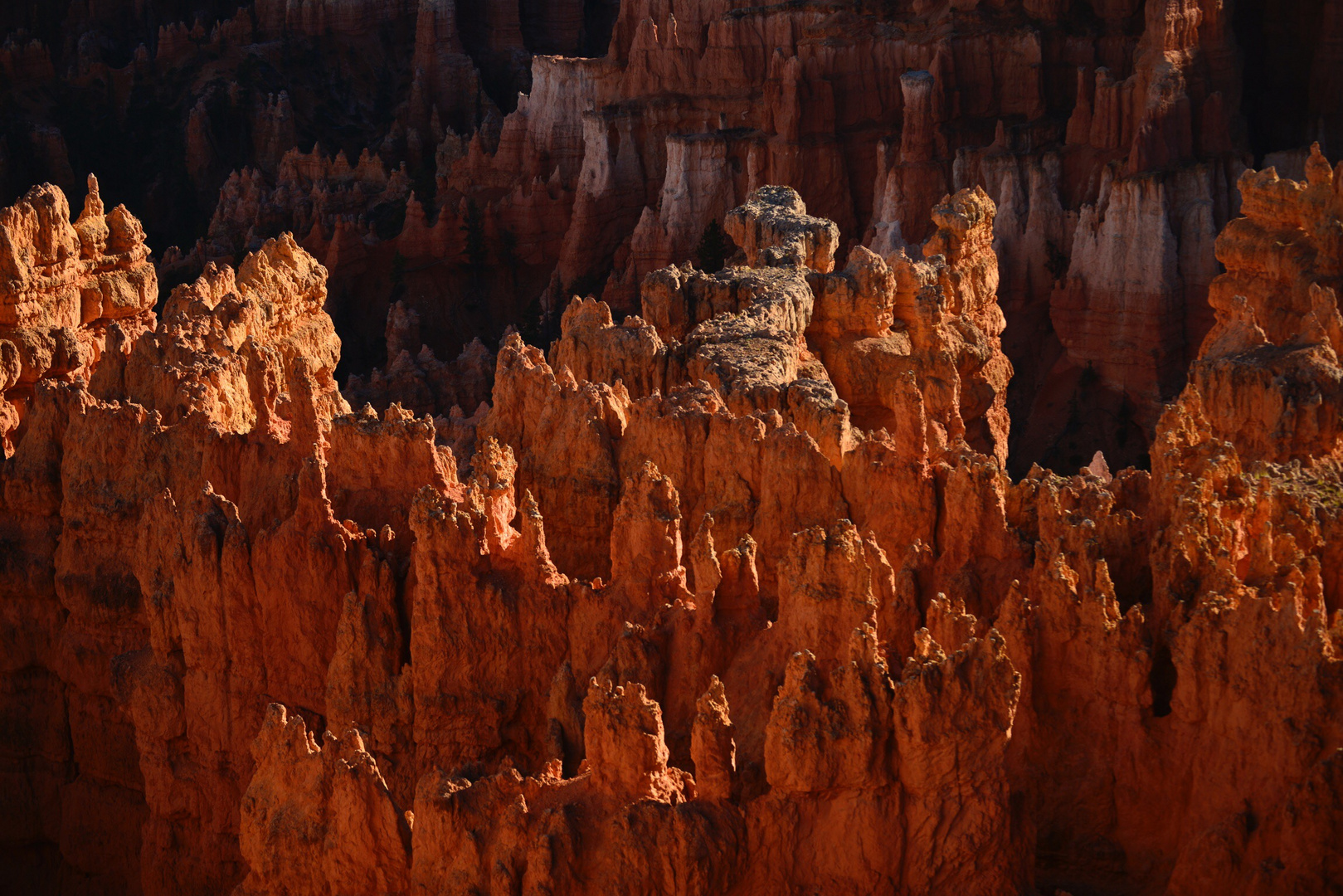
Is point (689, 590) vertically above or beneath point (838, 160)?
beneath

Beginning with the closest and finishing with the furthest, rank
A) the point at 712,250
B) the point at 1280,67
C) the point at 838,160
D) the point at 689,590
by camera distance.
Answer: the point at 689,590, the point at 712,250, the point at 1280,67, the point at 838,160

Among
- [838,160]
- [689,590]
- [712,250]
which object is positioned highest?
[838,160]

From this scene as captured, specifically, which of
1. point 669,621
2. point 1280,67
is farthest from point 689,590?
point 1280,67

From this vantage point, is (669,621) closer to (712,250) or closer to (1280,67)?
(712,250)

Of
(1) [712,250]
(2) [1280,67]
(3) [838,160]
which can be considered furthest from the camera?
(3) [838,160]

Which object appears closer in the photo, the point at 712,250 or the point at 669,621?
the point at 669,621

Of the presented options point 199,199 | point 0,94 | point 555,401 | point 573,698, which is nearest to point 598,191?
point 199,199

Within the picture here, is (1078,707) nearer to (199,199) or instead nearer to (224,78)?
(199,199)

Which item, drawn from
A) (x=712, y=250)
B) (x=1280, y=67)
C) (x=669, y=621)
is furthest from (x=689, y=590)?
(x=1280, y=67)

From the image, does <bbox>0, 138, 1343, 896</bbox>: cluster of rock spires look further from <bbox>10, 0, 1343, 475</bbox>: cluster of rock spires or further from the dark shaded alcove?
the dark shaded alcove

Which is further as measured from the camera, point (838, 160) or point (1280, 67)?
point (838, 160)
